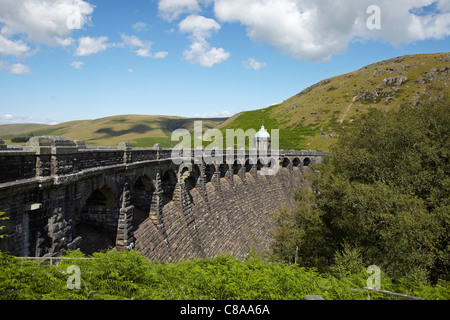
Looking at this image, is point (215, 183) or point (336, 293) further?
point (215, 183)

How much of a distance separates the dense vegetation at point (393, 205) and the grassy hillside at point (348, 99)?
66948 mm

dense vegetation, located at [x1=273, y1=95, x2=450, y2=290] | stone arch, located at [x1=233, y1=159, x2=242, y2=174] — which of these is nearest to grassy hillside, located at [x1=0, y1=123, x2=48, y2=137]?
stone arch, located at [x1=233, y1=159, x2=242, y2=174]

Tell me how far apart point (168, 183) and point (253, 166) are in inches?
956

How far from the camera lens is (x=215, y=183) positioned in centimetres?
3319

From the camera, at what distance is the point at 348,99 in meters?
113

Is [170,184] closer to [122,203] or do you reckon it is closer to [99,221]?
[122,203]

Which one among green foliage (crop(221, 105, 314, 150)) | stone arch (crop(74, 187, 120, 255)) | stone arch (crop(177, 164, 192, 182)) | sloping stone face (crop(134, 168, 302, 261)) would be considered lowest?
sloping stone face (crop(134, 168, 302, 261))

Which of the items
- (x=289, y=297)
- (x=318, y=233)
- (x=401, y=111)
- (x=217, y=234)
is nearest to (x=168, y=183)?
(x=217, y=234)

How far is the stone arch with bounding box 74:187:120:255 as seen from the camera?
1520cm

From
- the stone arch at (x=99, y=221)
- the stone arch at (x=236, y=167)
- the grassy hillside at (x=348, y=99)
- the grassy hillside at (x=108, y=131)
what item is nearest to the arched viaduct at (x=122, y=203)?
the stone arch at (x=99, y=221)

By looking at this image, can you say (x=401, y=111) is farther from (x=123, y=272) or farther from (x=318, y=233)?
(x=123, y=272)

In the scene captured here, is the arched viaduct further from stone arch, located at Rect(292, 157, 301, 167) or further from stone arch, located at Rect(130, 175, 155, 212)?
stone arch, located at Rect(292, 157, 301, 167)

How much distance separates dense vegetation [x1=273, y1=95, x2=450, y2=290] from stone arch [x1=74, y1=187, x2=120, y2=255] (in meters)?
14.1
